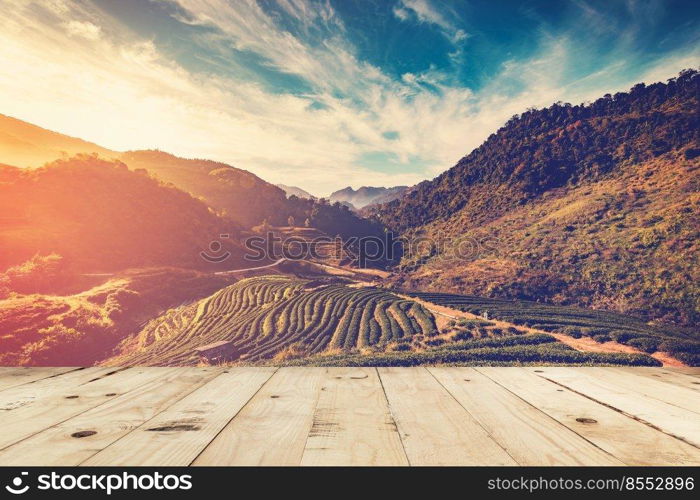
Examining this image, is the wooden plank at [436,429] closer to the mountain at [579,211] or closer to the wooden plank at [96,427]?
the wooden plank at [96,427]

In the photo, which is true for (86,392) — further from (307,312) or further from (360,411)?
(307,312)

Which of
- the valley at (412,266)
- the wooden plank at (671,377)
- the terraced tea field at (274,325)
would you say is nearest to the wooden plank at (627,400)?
the wooden plank at (671,377)

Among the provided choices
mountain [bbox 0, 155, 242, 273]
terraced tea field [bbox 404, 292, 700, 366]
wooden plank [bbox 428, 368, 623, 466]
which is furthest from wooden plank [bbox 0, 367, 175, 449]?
mountain [bbox 0, 155, 242, 273]

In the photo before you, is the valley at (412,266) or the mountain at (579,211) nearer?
the valley at (412,266)

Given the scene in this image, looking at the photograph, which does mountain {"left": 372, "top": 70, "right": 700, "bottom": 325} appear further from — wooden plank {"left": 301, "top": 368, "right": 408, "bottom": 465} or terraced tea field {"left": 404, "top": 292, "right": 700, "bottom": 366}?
wooden plank {"left": 301, "top": 368, "right": 408, "bottom": 465}

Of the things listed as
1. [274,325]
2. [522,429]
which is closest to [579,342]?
[274,325]
